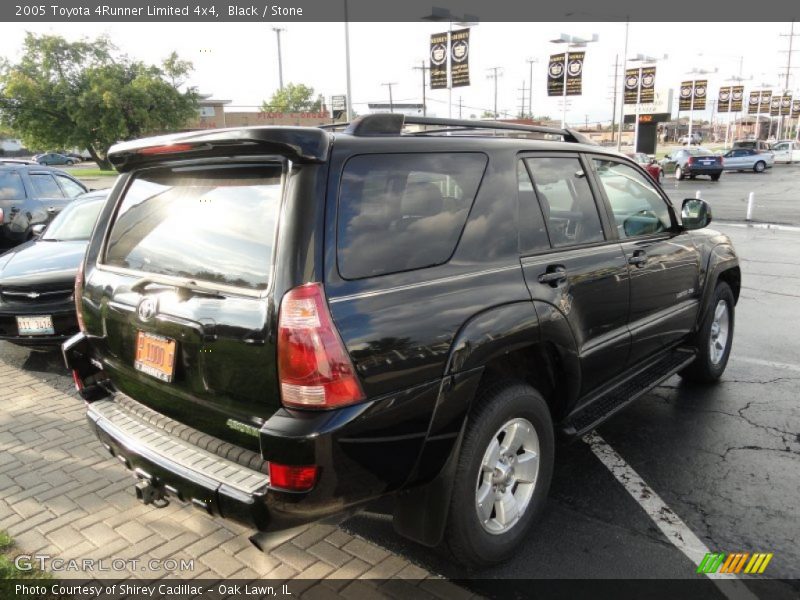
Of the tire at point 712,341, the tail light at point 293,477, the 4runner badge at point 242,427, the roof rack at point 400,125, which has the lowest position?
the tire at point 712,341

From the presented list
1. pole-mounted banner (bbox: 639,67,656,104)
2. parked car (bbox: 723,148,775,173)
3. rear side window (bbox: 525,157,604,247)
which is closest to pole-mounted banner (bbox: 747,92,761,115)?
parked car (bbox: 723,148,775,173)

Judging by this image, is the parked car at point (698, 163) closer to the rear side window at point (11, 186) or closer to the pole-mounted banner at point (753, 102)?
the rear side window at point (11, 186)

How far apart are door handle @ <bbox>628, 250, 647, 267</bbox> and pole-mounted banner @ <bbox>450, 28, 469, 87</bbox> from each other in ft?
68.4

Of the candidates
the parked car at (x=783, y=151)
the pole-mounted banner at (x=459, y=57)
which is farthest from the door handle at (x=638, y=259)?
the parked car at (x=783, y=151)

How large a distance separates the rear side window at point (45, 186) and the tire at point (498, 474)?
970 centimetres

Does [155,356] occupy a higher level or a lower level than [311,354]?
lower

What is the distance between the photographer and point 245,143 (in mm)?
2232

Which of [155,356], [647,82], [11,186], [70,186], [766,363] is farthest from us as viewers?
[647,82]

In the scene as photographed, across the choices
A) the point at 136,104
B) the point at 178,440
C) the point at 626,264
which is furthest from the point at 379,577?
the point at 136,104

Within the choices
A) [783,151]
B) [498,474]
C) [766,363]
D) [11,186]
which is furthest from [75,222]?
[783,151]

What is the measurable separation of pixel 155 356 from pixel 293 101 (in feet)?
207

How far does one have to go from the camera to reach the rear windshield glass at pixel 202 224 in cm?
228

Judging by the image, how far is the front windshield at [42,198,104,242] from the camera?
21.4ft

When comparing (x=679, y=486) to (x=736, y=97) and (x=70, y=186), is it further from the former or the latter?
(x=736, y=97)
